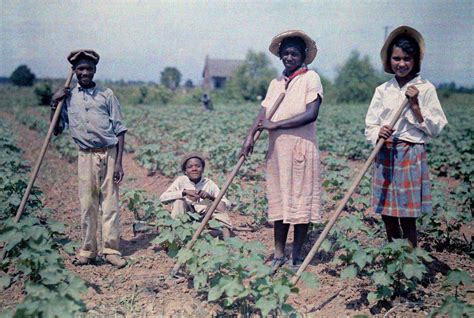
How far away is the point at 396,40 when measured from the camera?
2924mm

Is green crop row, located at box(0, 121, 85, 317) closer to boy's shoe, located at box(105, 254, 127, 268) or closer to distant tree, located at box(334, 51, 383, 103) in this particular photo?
boy's shoe, located at box(105, 254, 127, 268)

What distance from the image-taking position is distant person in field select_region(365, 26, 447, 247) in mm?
2838

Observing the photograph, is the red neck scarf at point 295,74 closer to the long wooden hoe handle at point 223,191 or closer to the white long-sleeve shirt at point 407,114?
the long wooden hoe handle at point 223,191

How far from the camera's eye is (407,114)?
288cm

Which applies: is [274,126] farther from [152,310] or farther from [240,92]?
[240,92]

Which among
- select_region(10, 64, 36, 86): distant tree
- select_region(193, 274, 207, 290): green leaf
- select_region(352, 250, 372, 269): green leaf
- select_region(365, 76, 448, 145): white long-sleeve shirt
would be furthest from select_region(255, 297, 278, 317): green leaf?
select_region(10, 64, 36, 86): distant tree

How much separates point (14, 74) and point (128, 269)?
167 ft

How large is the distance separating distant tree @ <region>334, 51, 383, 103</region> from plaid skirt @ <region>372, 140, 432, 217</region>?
37.4 metres

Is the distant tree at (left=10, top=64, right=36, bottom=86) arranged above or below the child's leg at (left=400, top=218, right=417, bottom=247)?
above

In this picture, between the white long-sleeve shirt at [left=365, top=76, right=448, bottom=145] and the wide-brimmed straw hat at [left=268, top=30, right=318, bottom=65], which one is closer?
the white long-sleeve shirt at [left=365, top=76, right=448, bottom=145]

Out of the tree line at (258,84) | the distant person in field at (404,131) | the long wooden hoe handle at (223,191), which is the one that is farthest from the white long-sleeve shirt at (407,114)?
the tree line at (258,84)

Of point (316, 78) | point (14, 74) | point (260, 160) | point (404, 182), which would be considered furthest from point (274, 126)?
point (14, 74)

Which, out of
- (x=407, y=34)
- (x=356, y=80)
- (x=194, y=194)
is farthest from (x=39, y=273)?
(x=356, y=80)

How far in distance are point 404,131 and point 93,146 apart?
252 centimetres
